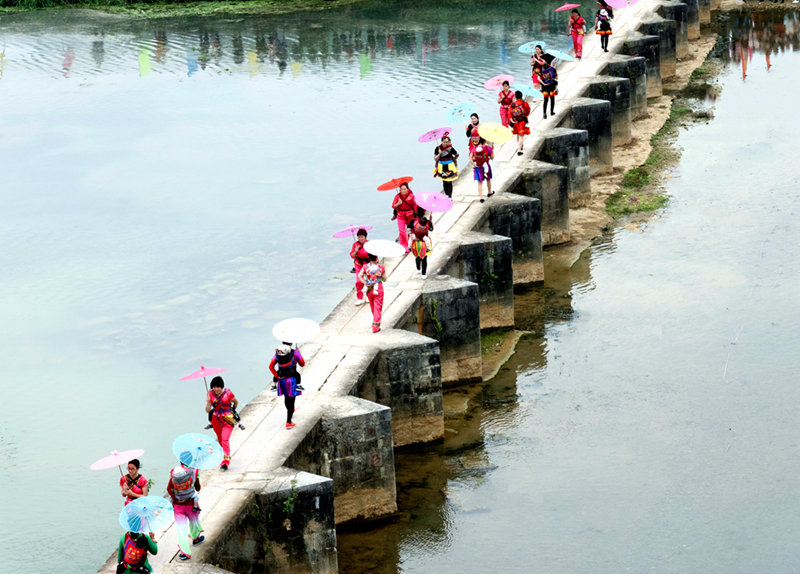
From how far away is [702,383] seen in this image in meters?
23.7

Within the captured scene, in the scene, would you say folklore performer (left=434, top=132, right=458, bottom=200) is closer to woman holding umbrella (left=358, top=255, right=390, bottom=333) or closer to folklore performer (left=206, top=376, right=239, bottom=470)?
woman holding umbrella (left=358, top=255, right=390, bottom=333)

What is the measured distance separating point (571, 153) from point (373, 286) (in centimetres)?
1208

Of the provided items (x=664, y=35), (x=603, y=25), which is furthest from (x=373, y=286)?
(x=664, y=35)

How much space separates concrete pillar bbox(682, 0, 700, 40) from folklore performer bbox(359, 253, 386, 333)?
32.1 meters

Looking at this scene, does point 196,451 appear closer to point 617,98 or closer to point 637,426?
point 637,426

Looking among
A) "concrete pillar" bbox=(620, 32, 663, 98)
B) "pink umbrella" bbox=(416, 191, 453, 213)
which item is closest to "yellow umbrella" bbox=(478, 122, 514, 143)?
"pink umbrella" bbox=(416, 191, 453, 213)

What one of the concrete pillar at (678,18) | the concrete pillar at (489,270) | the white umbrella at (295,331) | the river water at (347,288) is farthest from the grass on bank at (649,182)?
the white umbrella at (295,331)

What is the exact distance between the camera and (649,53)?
40875 millimetres

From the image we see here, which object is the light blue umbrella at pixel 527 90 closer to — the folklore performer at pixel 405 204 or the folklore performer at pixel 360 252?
the folklore performer at pixel 405 204

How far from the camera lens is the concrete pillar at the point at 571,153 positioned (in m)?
31.4

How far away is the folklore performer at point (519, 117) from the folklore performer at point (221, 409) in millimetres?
15071

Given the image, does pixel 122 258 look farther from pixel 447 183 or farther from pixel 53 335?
pixel 447 183

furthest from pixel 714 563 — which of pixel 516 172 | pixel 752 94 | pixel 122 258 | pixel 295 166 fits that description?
pixel 752 94

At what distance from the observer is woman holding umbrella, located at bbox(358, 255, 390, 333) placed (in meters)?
21.0
